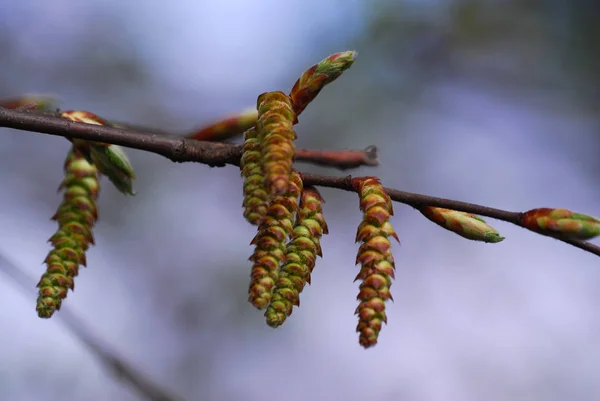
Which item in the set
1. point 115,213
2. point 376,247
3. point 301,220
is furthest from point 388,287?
point 115,213

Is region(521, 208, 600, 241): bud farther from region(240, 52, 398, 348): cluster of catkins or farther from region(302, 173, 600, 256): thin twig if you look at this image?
region(240, 52, 398, 348): cluster of catkins

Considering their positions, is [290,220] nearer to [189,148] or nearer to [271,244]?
[271,244]

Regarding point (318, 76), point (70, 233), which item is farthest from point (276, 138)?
point (70, 233)

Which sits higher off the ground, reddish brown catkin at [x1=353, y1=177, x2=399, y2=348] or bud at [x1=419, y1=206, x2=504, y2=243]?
bud at [x1=419, y1=206, x2=504, y2=243]

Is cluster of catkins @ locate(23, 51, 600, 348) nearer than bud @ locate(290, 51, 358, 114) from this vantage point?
Yes

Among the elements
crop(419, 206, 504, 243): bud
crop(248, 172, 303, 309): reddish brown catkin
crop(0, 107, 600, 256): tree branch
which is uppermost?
crop(0, 107, 600, 256): tree branch

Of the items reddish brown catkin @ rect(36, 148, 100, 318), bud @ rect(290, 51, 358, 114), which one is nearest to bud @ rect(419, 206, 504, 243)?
bud @ rect(290, 51, 358, 114)
